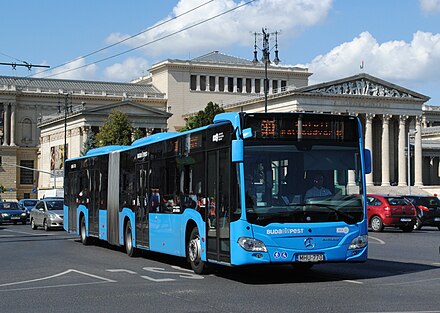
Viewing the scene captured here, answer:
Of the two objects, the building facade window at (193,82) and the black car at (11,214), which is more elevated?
the building facade window at (193,82)

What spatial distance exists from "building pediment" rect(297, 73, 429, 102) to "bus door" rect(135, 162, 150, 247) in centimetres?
8603

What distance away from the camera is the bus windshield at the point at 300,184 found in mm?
15266

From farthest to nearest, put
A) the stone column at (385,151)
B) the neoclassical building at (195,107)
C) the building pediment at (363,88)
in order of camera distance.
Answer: the stone column at (385,151), the neoclassical building at (195,107), the building pediment at (363,88)

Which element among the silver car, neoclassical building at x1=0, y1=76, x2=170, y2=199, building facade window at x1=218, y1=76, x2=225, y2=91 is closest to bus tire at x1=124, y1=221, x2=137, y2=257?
the silver car

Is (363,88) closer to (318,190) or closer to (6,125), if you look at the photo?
(6,125)

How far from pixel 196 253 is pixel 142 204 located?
442 cm

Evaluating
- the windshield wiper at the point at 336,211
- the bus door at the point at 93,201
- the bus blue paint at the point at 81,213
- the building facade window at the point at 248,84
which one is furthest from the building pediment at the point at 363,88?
the windshield wiper at the point at 336,211

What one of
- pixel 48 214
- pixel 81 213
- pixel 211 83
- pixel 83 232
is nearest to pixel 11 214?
pixel 48 214

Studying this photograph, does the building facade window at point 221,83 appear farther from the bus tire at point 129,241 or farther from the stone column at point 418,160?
the bus tire at point 129,241

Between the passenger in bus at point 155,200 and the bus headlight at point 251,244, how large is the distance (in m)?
5.12

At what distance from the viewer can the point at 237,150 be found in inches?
603

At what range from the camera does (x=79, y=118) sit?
110625mm

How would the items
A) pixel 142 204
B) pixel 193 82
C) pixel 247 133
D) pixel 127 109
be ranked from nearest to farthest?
1. pixel 247 133
2. pixel 142 204
3. pixel 127 109
4. pixel 193 82

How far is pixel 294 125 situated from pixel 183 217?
3.59 m
